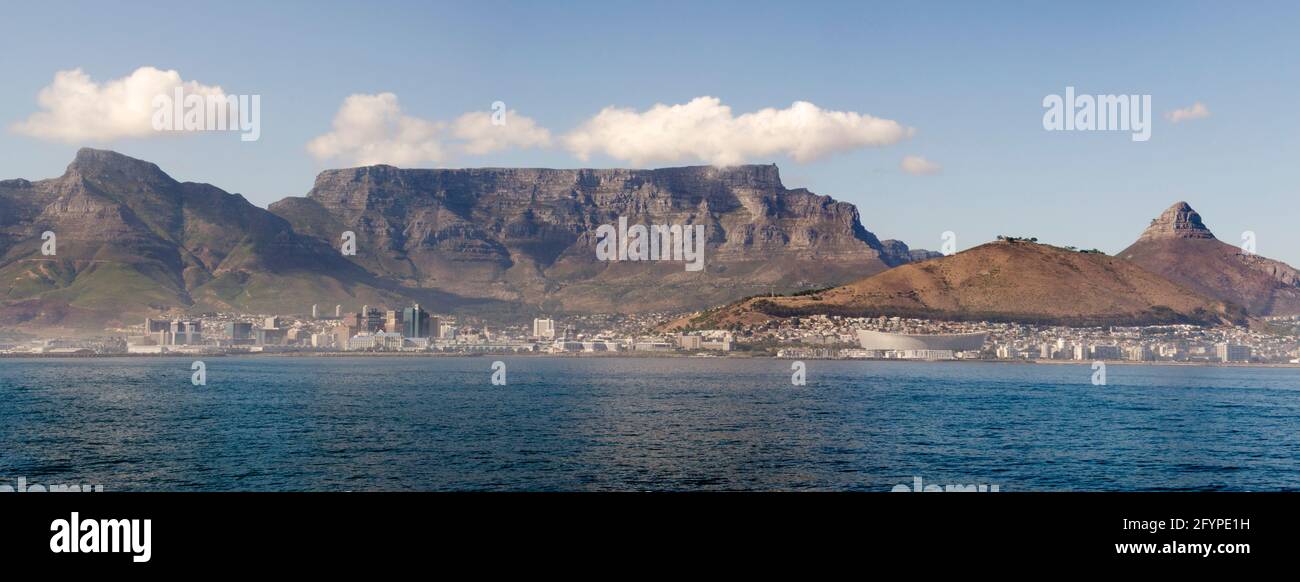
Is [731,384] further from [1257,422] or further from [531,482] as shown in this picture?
[531,482]

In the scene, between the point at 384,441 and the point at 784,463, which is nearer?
the point at 784,463

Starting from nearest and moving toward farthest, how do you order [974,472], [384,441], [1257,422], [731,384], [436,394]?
1. [974,472]
2. [384,441]
3. [1257,422]
4. [436,394]
5. [731,384]
